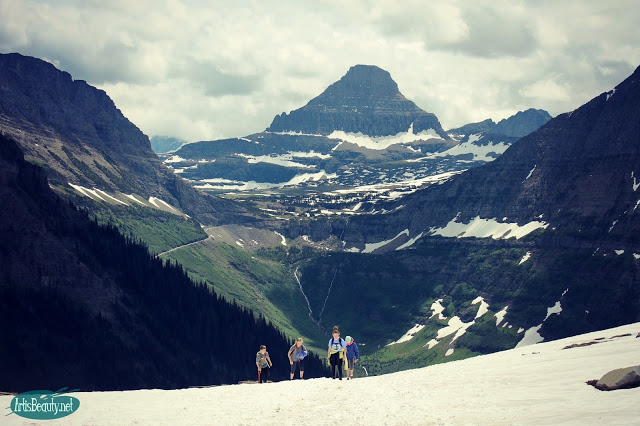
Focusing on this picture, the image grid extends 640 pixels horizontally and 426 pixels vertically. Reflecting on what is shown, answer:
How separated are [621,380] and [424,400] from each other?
13.4 m

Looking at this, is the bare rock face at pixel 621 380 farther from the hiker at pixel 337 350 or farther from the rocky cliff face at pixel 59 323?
the rocky cliff face at pixel 59 323

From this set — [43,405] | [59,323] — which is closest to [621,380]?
[43,405]

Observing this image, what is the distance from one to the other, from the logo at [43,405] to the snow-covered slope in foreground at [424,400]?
2.63 feet

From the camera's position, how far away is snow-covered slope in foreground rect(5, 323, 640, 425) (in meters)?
45.9

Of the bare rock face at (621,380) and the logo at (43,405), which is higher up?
the logo at (43,405)

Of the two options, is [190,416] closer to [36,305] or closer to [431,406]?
[431,406]

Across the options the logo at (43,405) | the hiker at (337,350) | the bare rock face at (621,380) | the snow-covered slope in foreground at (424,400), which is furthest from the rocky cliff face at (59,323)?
the bare rock face at (621,380)

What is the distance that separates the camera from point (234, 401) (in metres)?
58.4

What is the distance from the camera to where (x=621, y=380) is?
47750 millimetres

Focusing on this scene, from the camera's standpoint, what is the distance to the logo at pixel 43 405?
50.9 meters

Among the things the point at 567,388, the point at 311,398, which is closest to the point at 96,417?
the point at 311,398

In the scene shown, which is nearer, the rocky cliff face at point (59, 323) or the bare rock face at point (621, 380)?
the bare rock face at point (621, 380)

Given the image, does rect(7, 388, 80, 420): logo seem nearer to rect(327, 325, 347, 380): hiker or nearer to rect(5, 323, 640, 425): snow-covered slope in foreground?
rect(5, 323, 640, 425): snow-covered slope in foreground

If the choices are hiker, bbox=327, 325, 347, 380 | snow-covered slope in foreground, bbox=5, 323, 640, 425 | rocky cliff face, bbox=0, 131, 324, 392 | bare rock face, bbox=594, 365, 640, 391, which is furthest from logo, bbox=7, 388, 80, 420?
rocky cliff face, bbox=0, 131, 324, 392
